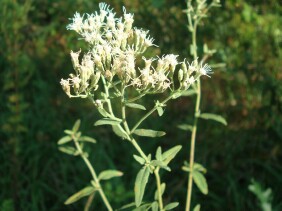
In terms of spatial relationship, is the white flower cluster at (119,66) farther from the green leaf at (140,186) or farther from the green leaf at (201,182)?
the green leaf at (201,182)

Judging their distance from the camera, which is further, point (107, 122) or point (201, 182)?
point (201, 182)

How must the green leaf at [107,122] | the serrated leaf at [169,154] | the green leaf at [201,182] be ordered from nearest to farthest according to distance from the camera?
the green leaf at [107,122] → the serrated leaf at [169,154] → the green leaf at [201,182]

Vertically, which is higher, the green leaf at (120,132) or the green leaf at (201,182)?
the green leaf at (120,132)

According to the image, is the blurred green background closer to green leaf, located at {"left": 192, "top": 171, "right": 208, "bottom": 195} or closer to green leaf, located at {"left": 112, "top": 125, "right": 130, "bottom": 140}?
green leaf, located at {"left": 192, "top": 171, "right": 208, "bottom": 195}

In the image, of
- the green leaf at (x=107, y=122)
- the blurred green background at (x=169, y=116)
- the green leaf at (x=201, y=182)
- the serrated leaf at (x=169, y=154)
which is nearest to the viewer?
the green leaf at (x=107, y=122)

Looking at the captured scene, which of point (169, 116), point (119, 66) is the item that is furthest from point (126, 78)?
point (169, 116)

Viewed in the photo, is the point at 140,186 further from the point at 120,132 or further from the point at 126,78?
the point at 126,78

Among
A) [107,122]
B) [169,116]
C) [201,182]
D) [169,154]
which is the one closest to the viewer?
[107,122]

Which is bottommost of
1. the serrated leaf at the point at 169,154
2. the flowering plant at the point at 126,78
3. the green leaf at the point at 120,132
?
the serrated leaf at the point at 169,154

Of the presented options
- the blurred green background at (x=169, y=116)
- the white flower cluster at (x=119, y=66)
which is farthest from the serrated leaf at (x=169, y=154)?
the blurred green background at (x=169, y=116)
